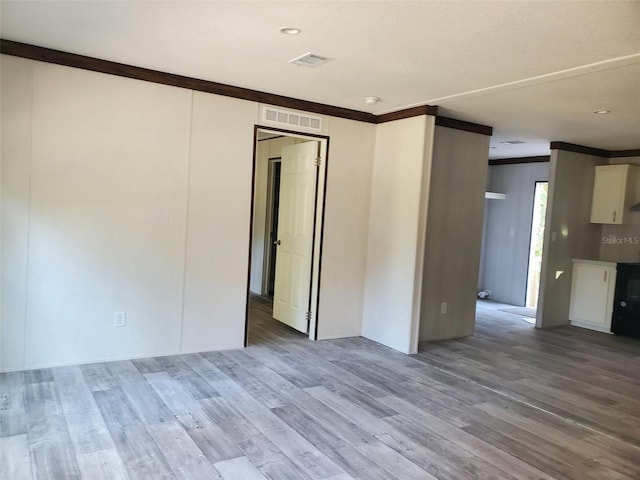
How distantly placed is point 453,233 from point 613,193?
112 inches

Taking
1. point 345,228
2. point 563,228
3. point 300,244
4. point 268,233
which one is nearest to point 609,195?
point 563,228

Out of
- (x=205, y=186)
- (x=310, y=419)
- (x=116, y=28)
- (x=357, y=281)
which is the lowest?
(x=310, y=419)

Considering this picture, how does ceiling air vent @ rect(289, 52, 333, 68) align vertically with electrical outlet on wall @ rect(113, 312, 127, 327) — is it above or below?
above

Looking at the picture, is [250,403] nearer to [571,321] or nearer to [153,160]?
[153,160]

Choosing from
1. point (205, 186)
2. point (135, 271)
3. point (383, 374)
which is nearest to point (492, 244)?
point (383, 374)

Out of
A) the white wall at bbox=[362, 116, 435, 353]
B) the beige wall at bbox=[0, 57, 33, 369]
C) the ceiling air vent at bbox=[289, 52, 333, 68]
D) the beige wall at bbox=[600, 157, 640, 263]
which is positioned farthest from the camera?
the beige wall at bbox=[600, 157, 640, 263]

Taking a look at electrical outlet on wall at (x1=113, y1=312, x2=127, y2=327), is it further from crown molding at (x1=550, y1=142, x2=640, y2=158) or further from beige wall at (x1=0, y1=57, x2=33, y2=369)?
crown molding at (x1=550, y1=142, x2=640, y2=158)

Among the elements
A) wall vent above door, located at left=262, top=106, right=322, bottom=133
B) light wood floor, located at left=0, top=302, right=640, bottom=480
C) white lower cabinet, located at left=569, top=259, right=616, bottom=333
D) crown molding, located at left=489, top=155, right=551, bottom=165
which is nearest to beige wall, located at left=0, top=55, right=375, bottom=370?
wall vent above door, located at left=262, top=106, right=322, bottom=133

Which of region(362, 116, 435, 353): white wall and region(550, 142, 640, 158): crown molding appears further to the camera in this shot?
region(550, 142, 640, 158): crown molding

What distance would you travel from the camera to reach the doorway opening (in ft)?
26.8

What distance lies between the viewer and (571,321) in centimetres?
704

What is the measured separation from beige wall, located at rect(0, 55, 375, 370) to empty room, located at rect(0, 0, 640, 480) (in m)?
0.02

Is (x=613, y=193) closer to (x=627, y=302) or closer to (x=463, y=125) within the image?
(x=627, y=302)

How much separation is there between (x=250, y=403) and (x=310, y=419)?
480 millimetres
